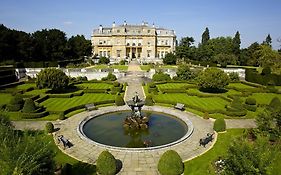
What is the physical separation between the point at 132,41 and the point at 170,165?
89.6 metres

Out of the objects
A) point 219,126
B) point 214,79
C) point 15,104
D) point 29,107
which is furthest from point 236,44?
point 29,107

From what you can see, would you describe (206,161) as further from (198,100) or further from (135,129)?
(198,100)

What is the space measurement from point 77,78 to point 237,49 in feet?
200

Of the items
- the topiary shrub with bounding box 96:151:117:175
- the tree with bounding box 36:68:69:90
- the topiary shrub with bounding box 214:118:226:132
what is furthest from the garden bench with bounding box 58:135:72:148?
the tree with bounding box 36:68:69:90

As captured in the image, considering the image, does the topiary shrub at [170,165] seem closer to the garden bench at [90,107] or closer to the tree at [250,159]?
the tree at [250,159]

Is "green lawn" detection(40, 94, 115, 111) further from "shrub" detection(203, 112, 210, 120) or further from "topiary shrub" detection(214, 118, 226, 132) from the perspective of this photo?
"topiary shrub" detection(214, 118, 226, 132)

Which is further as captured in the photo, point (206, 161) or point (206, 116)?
point (206, 116)

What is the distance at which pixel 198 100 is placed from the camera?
107 ft

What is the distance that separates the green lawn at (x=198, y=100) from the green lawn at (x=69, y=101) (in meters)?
7.96

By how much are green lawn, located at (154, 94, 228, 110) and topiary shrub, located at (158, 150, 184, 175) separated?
16703mm

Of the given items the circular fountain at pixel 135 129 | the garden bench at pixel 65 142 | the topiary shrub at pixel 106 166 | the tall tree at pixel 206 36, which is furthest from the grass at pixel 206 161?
the tall tree at pixel 206 36

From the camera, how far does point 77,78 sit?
159 ft

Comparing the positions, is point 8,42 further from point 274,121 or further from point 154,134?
point 274,121

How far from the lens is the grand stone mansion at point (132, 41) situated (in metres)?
98.3
